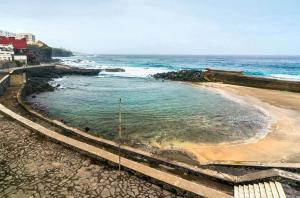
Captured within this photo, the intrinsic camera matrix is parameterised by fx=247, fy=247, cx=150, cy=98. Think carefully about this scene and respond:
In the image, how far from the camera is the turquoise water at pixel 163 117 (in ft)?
46.5

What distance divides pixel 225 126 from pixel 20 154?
466 inches

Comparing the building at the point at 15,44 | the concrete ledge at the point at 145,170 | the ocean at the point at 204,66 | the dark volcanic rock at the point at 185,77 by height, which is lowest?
the concrete ledge at the point at 145,170

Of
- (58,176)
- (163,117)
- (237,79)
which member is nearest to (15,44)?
(237,79)

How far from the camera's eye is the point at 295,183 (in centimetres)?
810

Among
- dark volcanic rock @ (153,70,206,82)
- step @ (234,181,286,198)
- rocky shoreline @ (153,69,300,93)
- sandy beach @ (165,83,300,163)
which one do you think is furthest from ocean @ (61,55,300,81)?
step @ (234,181,286,198)

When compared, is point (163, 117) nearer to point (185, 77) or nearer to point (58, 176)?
point (58, 176)

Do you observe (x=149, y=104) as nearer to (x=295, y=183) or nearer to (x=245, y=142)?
(x=245, y=142)

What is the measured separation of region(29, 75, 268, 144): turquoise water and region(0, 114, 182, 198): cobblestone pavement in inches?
177

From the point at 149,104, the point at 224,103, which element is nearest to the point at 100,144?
the point at 149,104

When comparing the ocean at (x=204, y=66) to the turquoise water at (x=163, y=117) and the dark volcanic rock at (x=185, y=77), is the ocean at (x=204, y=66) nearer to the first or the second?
the dark volcanic rock at (x=185, y=77)

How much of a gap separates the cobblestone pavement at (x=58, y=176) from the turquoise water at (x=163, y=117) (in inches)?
177

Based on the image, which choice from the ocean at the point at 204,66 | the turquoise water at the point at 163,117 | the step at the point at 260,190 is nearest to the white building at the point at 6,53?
the ocean at the point at 204,66

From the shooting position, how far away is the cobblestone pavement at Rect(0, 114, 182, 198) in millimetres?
7117

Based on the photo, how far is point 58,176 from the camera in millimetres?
7902
